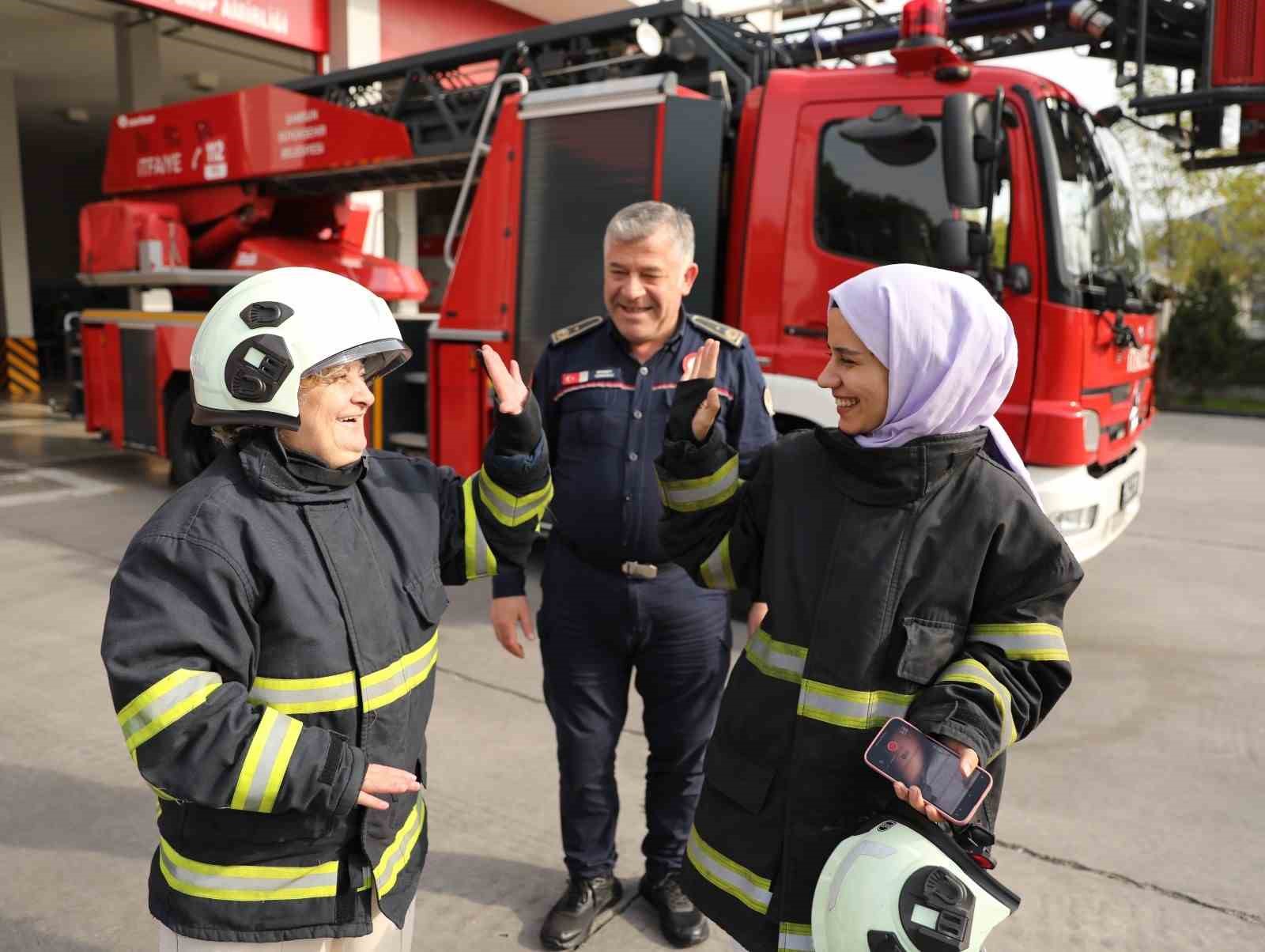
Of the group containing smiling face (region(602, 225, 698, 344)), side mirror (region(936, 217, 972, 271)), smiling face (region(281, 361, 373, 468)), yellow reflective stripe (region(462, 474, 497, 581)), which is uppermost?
side mirror (region(936, 217, 972, 271))

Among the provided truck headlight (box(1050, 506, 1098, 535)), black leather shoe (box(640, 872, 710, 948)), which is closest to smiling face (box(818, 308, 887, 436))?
black leather shoe (box(640, 872, 710, 948))

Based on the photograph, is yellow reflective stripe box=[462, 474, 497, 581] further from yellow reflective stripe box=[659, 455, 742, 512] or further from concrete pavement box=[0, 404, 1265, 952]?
concrete pavement box=[0, 404, 1265, 952]

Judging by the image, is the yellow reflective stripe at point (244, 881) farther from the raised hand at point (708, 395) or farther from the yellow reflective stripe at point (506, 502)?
the raised hand at point (708, 395)

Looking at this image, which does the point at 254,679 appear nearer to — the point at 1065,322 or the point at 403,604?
the point at 403,604

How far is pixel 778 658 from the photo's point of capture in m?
1.59

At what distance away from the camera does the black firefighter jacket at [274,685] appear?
4.17ft

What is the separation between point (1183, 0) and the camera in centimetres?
465

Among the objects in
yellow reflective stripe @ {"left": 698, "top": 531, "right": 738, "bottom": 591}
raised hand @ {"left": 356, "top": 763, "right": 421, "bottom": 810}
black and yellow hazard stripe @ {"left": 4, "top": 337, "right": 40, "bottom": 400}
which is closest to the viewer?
raised hand @ {"left": 356, "top": 763, "right": 421, "bottom": 810}

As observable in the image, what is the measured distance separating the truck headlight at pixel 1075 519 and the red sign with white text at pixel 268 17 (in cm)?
996

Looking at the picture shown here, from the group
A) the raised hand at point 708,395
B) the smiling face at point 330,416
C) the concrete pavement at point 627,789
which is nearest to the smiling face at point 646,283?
the raised hand at point 708,395

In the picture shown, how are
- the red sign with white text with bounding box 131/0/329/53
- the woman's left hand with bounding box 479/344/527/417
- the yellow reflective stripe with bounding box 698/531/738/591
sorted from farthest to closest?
the red sign with white text with bounding box 131/0/329/53, the yellow reflective stripe with bounding box 698/531/738/591, the woman's left hand with bounding box 479/344/527/417

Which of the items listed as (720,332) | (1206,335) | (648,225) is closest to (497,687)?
(720,332)

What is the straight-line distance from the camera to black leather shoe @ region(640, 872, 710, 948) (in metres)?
2.45

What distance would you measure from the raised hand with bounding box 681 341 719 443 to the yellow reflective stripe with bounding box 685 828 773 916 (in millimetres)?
684
